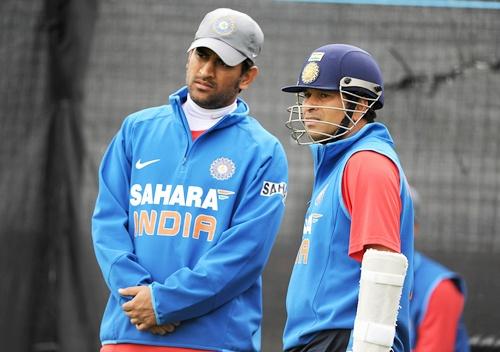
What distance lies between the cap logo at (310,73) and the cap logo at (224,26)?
0.67 metres

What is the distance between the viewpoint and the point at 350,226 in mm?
3723

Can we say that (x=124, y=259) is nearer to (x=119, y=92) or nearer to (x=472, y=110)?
(x=119, y=92)

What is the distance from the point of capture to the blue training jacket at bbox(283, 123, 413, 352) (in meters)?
3.75

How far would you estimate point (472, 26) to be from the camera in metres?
6.47

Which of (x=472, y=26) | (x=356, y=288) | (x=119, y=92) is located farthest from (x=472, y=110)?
(x=356, y=288)

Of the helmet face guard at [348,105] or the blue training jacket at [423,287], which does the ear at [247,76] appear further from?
the blue training jacket at [423,287]

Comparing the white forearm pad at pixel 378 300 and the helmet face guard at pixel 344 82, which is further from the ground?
the helmet face guard at pixel 344 82

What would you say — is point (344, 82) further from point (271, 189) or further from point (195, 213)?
point (195, 213)

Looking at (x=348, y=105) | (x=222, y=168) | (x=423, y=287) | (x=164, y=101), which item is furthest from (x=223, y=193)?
(x=164, y=101)

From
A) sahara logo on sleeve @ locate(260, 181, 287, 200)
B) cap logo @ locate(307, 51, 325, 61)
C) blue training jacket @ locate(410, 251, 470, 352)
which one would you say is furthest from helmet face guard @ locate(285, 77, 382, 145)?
blue training jacket @ locate(410, 251, 470, 352)

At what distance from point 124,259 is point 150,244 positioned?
0.12 meters

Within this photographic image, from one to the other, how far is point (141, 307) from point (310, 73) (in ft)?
3.62

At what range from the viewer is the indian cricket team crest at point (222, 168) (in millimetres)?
4445

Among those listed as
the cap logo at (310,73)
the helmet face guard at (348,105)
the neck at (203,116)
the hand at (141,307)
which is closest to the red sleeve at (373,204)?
the helmet face guard at (348,105)
